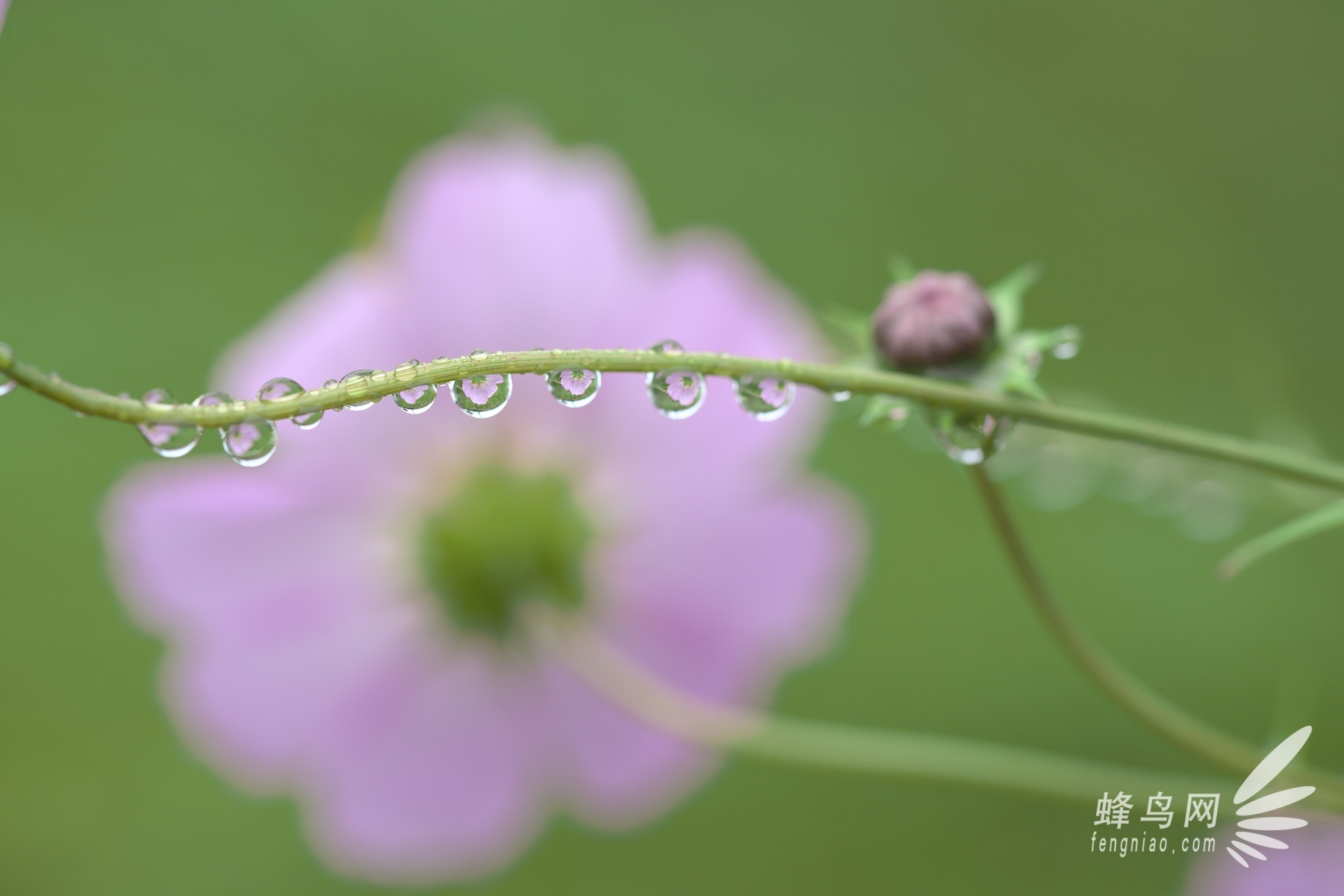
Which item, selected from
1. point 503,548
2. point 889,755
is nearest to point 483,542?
point 503,548

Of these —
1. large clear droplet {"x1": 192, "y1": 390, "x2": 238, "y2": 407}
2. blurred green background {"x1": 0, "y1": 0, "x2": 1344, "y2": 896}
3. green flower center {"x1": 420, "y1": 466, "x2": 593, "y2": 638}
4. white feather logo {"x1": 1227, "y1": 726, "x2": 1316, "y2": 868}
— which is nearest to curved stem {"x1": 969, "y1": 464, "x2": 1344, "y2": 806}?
white feather logo {"x1": 1227, "y1": 726, "x2": 1316, "y2": 868}

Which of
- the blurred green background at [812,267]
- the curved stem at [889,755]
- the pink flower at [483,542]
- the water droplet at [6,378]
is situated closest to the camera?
the water droplet at [6,378]

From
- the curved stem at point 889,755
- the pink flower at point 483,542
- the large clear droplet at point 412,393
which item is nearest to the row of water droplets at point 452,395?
the large clear droplet at point 412,393

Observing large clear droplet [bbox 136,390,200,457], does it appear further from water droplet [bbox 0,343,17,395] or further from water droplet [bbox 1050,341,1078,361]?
water droplet [bbox 1050,341,1078,361]

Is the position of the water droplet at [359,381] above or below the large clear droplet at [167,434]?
above

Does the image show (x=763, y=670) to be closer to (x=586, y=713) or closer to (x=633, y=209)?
(x=586, y=713)

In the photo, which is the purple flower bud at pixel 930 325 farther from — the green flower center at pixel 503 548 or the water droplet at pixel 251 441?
the green flower center at pixel 503 548
